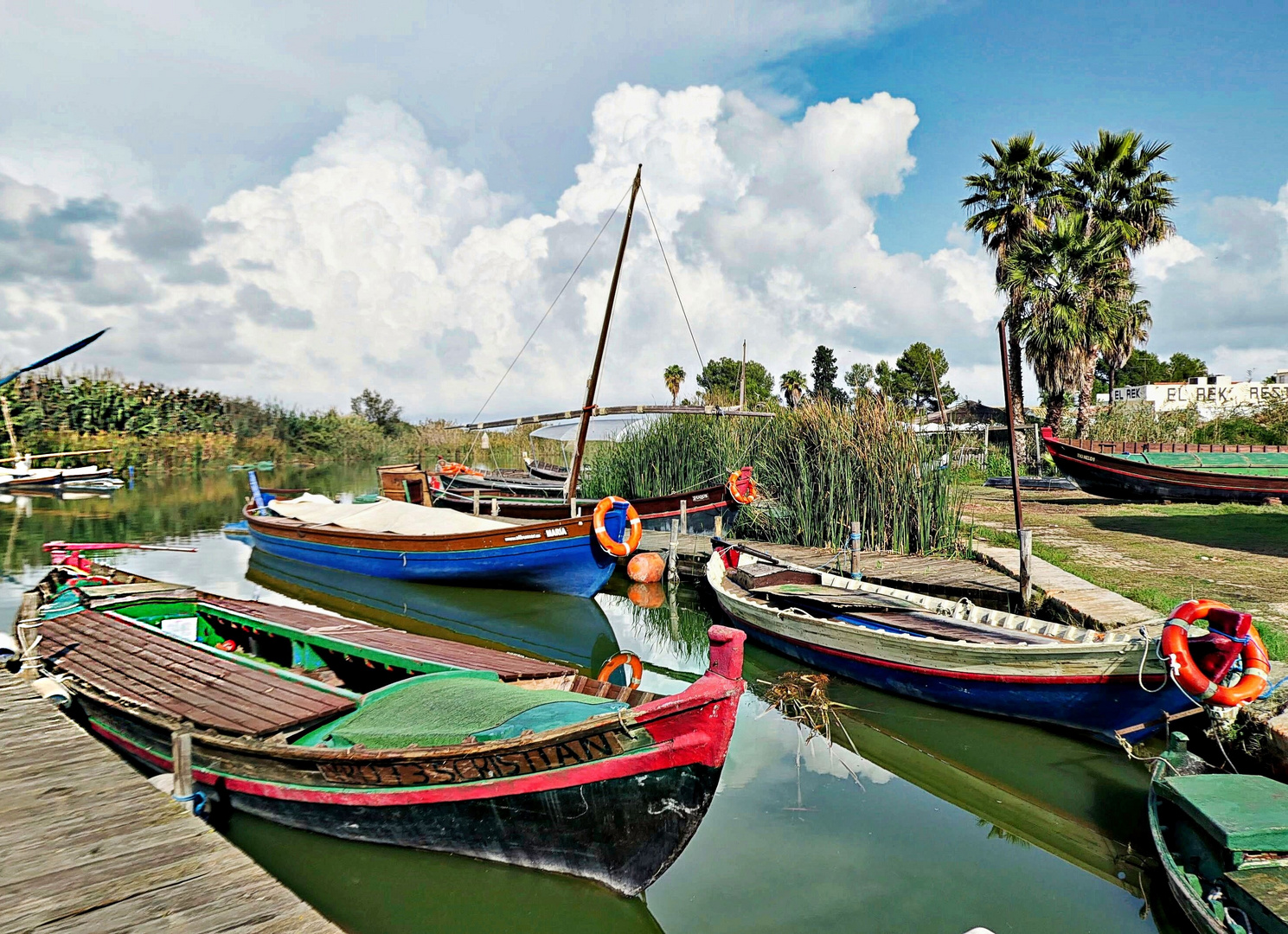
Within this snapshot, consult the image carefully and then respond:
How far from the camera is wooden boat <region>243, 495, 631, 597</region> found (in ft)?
42.5

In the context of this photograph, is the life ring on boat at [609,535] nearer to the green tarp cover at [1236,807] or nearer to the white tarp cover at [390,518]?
the white tarp cover at [390,518]

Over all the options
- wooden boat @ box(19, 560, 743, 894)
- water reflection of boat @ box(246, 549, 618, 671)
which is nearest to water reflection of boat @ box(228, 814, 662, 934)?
wooden boat @ box(19, 560, 743, 894)

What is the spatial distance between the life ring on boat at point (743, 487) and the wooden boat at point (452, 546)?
3.68 meters

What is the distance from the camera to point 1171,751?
5344mm

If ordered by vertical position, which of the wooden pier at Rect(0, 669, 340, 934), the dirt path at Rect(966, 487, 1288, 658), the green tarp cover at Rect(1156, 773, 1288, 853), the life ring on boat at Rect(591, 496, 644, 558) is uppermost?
the life ring on boat at Rect(591, 496, 644, 558)

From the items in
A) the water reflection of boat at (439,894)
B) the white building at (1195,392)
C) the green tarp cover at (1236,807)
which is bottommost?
the water reflection of boat at (439,894)

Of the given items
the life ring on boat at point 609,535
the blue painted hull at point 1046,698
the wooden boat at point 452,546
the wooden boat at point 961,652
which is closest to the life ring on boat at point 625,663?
the wooden boat at point 961,652

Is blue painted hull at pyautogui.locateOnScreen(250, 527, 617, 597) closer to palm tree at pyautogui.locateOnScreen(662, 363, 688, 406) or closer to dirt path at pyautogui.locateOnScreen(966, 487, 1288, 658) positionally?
dirt path at pyautogui.locateOnScreen(966, 487, 1288, 658)

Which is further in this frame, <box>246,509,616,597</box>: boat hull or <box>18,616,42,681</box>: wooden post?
<box>246,509,616,597</box>: boat hull

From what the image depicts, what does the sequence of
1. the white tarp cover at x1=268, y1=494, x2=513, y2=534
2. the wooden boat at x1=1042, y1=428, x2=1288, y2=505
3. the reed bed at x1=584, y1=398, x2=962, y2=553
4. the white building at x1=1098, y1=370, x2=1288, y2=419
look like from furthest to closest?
the white building at x1=1098, y1=370, x2=1288, y2=419 < the wooden boat at x1=1042, y1=428, x2=1288, y2=505 < the white tarp cover at x1=268, y1=494, x2=513, y2=534 < the reed bed at x1=584, y1=398, x2=962, y2=553

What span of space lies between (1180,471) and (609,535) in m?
16.6

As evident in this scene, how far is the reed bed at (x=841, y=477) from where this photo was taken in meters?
13.4

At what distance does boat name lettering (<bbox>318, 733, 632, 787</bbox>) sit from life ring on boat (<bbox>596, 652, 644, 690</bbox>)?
4511mm

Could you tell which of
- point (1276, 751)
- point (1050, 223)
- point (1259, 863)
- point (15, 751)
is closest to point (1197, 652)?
point (1276, 751)
